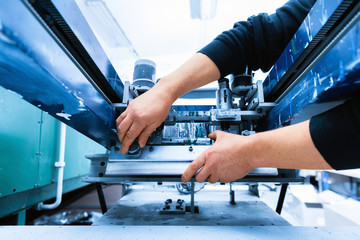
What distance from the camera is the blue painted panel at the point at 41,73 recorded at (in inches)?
11.4

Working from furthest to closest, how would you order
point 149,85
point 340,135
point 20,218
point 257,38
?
1. point 20,218
2. point 149,85
3. point 257,38
4. point 340,135

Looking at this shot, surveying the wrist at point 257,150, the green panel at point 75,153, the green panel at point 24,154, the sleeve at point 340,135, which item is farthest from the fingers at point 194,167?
the green panel at point 75,153

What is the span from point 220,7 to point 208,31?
1.16 ft

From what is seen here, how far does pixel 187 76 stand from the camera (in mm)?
622

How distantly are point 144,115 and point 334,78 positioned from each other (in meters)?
0.46

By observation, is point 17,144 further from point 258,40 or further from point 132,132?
point 258,40

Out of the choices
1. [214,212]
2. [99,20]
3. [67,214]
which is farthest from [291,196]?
[99,20]

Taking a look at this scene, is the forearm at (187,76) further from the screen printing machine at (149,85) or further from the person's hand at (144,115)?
the screen printing machine at (149,85)

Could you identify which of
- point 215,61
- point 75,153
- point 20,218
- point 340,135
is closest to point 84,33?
point 215,61

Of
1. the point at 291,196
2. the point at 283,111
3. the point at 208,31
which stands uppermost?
the point at 208,31

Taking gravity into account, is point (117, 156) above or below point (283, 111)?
below

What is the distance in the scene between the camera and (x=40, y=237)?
479 millimetres

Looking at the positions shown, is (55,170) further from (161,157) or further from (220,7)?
(220,7)

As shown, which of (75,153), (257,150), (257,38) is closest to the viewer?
(257,150)
